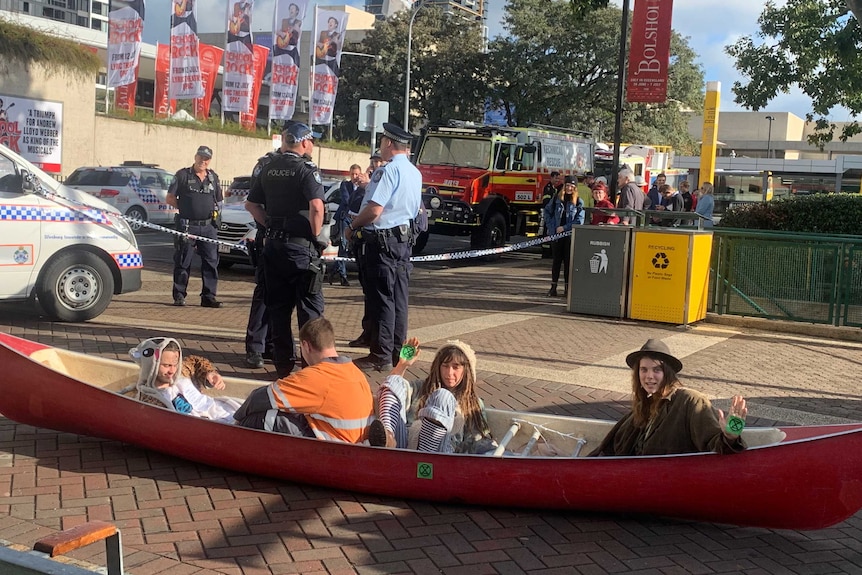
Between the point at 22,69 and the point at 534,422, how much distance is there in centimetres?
2356

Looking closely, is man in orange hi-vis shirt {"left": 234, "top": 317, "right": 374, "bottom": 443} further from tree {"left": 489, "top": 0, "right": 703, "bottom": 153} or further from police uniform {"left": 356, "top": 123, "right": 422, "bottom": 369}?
tree {"left": 489, "top": 0, "right": 703, "bottom": 153}

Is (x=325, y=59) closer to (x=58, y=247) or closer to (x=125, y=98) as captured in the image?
(x=125, y=98)

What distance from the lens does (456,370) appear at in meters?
5.18

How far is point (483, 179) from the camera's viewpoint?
19.7m

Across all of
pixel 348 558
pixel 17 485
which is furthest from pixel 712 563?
pixel 17 485

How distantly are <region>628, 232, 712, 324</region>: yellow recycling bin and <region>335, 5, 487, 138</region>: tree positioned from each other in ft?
109

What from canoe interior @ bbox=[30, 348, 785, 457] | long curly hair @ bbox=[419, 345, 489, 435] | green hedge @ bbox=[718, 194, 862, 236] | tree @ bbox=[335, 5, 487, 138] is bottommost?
canoe interior @ bbox=[30, 348, 785, 457]

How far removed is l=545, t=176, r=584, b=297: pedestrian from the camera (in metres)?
13.1

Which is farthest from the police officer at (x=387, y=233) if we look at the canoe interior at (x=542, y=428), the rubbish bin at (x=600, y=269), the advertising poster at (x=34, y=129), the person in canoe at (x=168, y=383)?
the advertising poster at (x=34, y=129)

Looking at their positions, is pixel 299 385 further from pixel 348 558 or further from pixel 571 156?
pixel 571 156

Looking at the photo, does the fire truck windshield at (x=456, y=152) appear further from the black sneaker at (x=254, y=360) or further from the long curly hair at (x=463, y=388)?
the long curly hair at (x=463, y=388)

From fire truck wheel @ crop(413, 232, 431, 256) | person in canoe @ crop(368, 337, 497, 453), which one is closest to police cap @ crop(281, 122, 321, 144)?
person in canoe @ crop(368, 337, 497, 453)

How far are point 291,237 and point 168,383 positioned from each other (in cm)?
193

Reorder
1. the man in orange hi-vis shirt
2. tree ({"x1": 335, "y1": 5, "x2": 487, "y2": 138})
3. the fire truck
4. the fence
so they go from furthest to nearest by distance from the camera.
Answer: tree ({"x1": 335, "y1": 5, "x2": 487, "y2": 138}) → the fire truck → the fence → the man in orange hi-vis shirt
